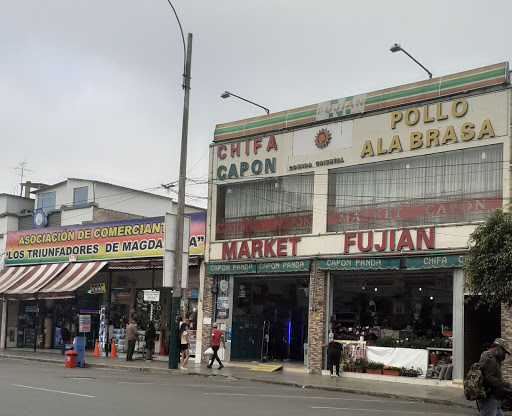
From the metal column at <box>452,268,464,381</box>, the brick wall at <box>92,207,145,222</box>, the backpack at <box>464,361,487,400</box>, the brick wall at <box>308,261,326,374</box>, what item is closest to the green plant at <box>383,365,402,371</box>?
the metal column at <box>452,268,464,381</box>

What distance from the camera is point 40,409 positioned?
1231 centimetres

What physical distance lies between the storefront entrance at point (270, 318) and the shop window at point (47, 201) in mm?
15826

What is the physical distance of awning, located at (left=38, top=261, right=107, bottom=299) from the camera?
103 feet

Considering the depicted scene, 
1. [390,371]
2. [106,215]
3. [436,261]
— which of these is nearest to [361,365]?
[390,371]

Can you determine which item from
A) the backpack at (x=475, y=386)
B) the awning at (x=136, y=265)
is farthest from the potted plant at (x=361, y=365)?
the backpack at (x=475, y=386)

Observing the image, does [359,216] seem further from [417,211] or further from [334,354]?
[334,354]

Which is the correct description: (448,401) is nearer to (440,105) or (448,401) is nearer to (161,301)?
(440,105)

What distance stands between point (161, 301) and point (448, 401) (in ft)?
54.9

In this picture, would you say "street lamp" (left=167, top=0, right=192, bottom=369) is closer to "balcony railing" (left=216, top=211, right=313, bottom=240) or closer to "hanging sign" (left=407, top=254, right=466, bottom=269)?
"balcony railing" (left=216, top=211, right=313, bottom=240)

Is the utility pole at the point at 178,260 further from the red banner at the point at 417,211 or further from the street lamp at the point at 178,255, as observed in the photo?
the red banner at the point at 417,211

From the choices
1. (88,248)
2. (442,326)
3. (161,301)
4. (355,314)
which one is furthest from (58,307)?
(442,326)

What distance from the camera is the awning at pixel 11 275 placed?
3555 cm

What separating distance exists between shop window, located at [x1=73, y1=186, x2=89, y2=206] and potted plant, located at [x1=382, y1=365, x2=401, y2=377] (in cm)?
2085

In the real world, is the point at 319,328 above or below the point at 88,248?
below
